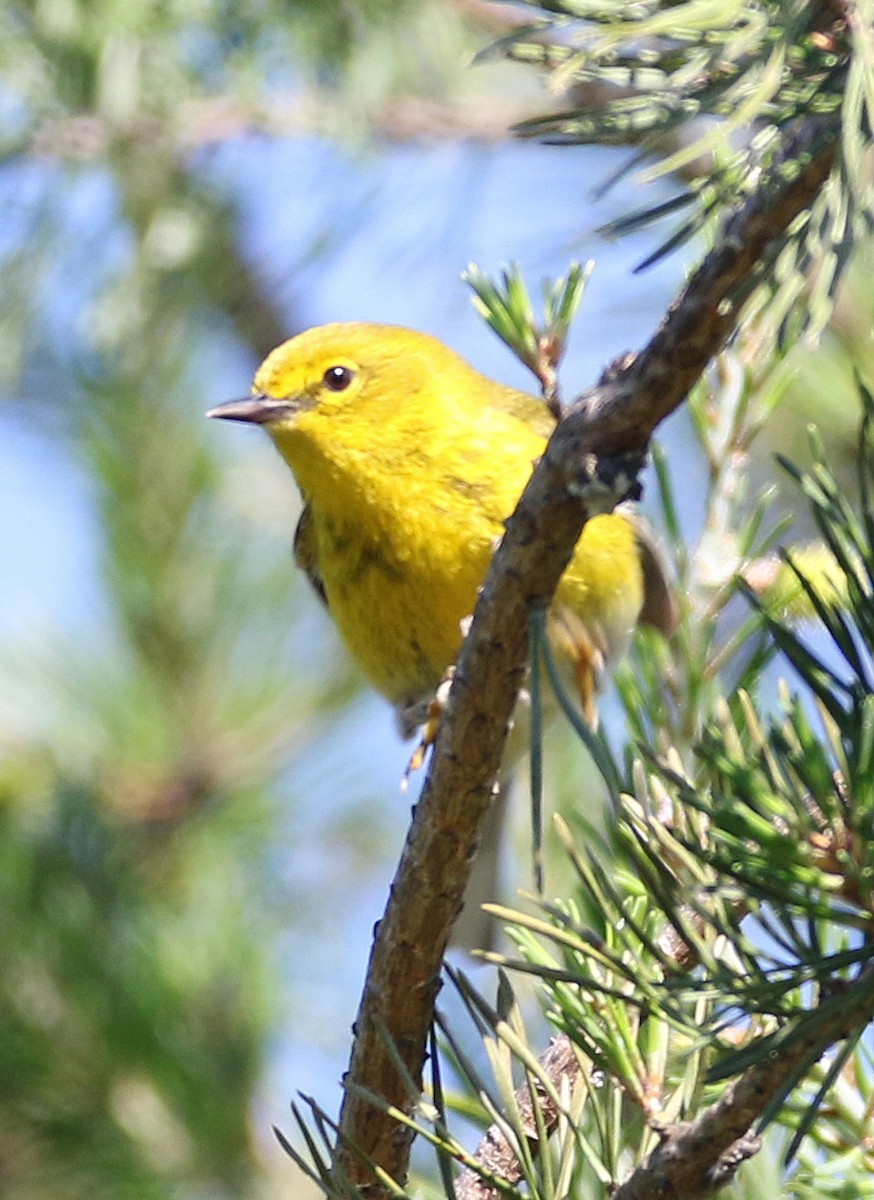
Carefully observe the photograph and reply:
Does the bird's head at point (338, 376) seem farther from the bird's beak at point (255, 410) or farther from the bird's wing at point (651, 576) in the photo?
the bird's wing at point (651, 576)

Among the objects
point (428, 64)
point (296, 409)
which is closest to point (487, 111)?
point (428, 64)

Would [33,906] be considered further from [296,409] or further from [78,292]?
[78,292]

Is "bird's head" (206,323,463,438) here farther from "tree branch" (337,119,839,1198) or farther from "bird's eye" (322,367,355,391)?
"tree branch" (337,119,839,1198)

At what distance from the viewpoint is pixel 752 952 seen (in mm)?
1075

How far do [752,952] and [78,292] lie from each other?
2646 millimetres

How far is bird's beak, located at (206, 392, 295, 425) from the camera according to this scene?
3.01 meters

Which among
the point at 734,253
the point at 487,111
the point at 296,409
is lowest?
the point at 734,253

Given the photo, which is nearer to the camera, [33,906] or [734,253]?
[734,253]

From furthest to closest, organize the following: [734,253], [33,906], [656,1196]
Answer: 1. [33,906]
2. [656,1196]
3. [734,253]

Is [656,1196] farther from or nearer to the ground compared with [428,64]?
nearer to the ground

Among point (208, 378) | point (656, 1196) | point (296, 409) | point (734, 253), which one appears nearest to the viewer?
point (734, 253)

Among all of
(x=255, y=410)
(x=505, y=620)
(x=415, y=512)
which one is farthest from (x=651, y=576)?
(x=505, y=620)

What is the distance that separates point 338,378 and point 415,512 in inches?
20.8

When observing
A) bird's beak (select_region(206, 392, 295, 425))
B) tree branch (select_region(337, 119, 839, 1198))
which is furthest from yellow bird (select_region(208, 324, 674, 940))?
tree branch (select_region(337, 119, 839, 1198))
